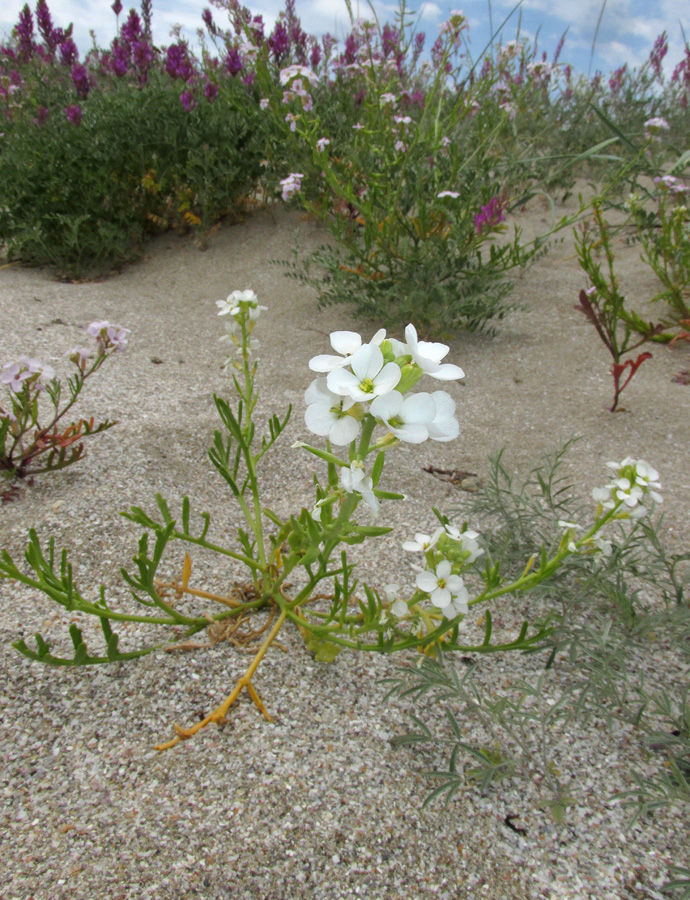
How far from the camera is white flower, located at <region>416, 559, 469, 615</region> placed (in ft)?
3.84

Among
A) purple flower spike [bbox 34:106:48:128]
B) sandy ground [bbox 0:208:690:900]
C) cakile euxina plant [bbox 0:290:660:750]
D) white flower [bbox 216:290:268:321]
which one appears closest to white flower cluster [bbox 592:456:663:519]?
cakile euxina plant [bbox 0:290:660:750]

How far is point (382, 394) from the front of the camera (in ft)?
2.99

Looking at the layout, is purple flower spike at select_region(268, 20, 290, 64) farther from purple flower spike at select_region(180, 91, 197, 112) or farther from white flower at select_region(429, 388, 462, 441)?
white flower at select_region(429, 388, 462, 441)

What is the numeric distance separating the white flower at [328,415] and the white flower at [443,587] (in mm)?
346

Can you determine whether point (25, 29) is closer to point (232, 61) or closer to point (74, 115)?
point (74, 115)

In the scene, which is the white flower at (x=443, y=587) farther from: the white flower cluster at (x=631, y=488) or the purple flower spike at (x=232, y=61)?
the purple flower spike at (x=232, y=61)

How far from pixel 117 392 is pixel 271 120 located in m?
2.70

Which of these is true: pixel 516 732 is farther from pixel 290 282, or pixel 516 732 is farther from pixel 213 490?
pixel 290 282

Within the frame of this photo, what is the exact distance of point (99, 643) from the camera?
4.99 ft

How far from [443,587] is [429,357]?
1.51 feet

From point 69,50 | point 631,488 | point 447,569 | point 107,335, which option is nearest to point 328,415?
point 447,569

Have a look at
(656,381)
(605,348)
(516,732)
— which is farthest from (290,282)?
(516,732)

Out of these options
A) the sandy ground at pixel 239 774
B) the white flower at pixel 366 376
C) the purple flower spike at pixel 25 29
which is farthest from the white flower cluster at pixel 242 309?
the purple flower spike at pixel 25 29

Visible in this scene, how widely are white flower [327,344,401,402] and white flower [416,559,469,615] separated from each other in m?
0.40
